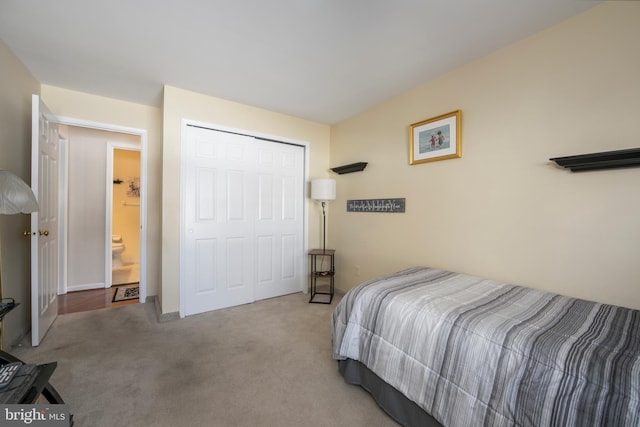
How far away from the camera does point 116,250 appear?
4188mm

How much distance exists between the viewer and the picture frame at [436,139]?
223 centimetres

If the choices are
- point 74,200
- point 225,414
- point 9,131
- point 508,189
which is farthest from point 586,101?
point 74,200

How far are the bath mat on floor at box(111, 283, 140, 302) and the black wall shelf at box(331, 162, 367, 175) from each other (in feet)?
10.8

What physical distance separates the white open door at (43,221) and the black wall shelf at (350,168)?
2.95 m

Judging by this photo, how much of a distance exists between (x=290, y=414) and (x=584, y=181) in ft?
7.64

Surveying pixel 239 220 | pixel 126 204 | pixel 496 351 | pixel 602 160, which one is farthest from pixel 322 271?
pixel 126 204

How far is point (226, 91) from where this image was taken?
2738 millimetres

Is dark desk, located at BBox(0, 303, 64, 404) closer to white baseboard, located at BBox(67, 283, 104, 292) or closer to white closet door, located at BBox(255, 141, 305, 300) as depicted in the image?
white closet door, located at BBox(255, 141, 305, 300)

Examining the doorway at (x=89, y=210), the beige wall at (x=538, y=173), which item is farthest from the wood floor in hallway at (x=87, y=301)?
the beige wall at (x=538, y=173)

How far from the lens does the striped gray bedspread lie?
90 cm

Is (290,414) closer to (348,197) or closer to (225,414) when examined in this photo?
(225,414)

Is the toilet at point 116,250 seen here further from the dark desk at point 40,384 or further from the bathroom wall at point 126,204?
the dark desk at point 40,384

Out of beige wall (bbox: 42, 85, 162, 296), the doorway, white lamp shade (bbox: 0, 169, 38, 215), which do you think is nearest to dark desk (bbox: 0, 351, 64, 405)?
white lamp shade (bbox: 0, 169, 38, 215)

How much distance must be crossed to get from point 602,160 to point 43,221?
4.33m
